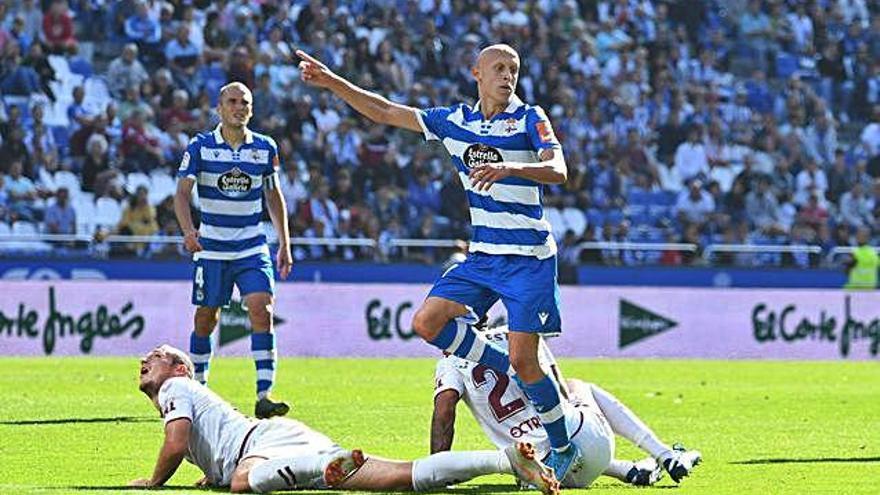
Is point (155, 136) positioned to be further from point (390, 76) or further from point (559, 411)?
point (559, 411)

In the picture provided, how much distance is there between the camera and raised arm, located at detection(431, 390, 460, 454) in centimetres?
955

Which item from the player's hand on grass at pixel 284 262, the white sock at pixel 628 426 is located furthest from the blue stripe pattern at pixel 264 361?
the white sock at pixel 628 426

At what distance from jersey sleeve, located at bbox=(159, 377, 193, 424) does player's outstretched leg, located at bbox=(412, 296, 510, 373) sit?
1.30 metres

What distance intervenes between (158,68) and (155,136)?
5.45 ft

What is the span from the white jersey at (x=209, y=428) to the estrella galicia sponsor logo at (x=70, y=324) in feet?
49.6

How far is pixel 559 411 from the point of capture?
9328 millimetres

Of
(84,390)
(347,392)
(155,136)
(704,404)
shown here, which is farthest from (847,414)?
(155,136)

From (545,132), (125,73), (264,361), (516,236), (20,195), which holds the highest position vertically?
(125,73)

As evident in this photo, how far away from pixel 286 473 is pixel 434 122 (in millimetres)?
2274

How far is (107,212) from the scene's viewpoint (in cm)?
2611

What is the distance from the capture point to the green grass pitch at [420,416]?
1020 centimetres

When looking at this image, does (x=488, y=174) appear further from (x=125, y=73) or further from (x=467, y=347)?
(x=125, y=73)

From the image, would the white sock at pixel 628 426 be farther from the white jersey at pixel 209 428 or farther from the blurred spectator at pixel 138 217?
the blurred spectator at pixel 138 217

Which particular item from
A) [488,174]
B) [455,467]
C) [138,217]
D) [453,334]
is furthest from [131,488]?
[138,217]
